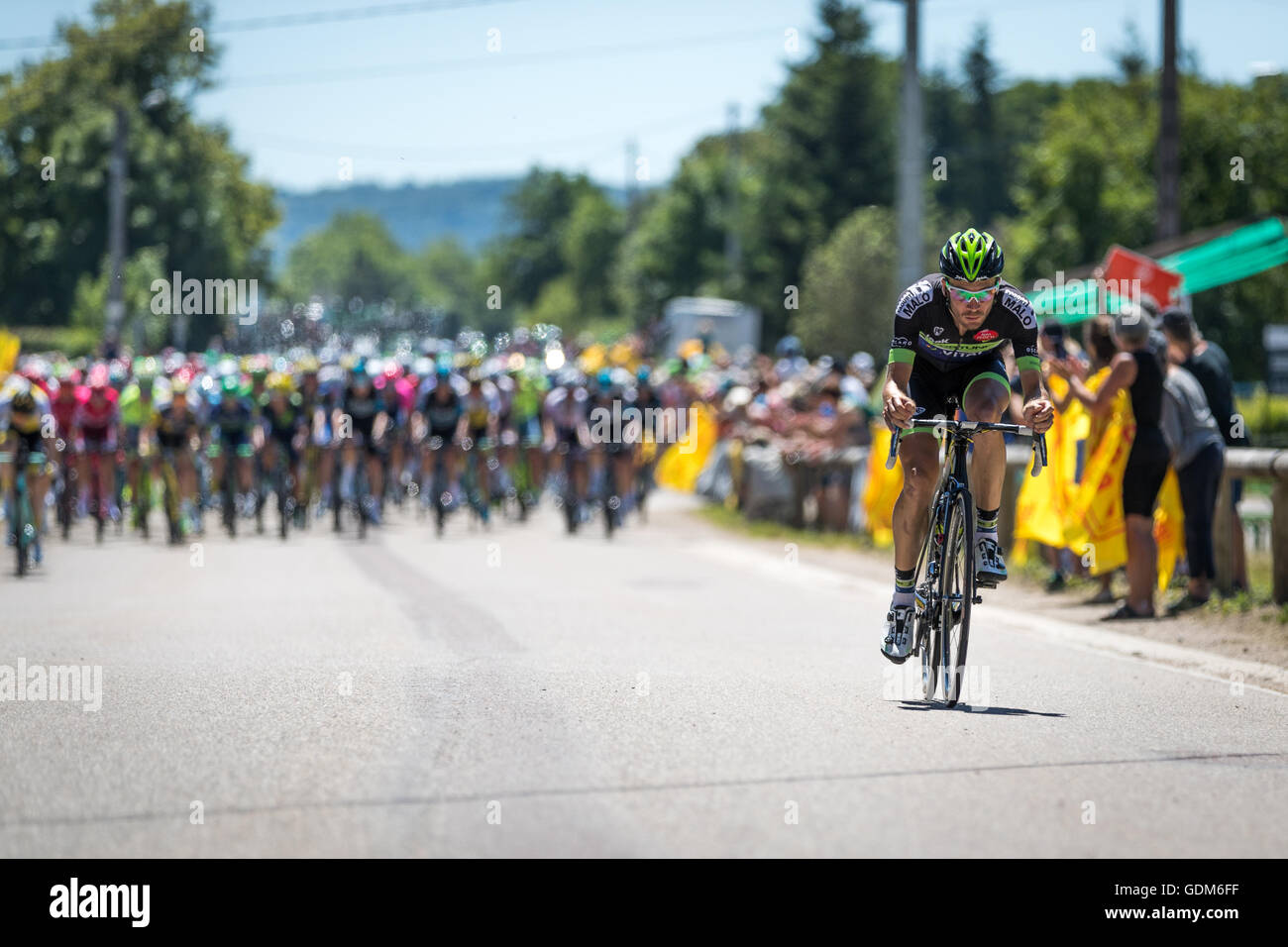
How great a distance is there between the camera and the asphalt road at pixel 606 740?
529 cm

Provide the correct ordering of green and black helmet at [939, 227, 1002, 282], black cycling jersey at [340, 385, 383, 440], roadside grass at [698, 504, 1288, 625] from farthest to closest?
black cycling jersey at [340, 385, 383, 440]
roadside grass at [698, 504, 1288, 625]
green and black helmet at [939, 227, 1002, 282]

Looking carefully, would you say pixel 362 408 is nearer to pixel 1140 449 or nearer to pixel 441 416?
pixel 441 416

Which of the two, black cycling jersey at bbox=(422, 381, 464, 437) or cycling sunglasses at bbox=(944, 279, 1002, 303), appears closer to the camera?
cycling sunglasses at bbox=(944, 279, 1002, 303)

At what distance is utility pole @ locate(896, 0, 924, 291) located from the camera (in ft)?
67.9

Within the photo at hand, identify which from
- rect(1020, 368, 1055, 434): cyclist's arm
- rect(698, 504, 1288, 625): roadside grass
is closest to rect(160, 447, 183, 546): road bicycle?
rect(698, 504, 1288, 625): roadside grass

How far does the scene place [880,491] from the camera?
17891 mm

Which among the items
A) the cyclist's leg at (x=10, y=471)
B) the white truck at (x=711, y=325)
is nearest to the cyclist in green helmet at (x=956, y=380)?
the cyclist's leg at (x=10, y=471)

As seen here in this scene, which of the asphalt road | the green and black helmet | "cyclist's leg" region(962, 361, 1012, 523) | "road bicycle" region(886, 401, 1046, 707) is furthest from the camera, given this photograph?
"cyclist's leg" region(962, 361, 1012, 523)

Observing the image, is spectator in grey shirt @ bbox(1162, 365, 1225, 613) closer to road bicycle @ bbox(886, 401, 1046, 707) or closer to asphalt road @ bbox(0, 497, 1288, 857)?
asphalt road @ bbox(0, 497, 1288, 857)

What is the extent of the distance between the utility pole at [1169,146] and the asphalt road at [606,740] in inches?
388

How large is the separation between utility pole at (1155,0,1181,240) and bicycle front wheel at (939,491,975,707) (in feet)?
46.0

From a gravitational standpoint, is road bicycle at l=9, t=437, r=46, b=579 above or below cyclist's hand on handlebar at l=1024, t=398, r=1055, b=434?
below
